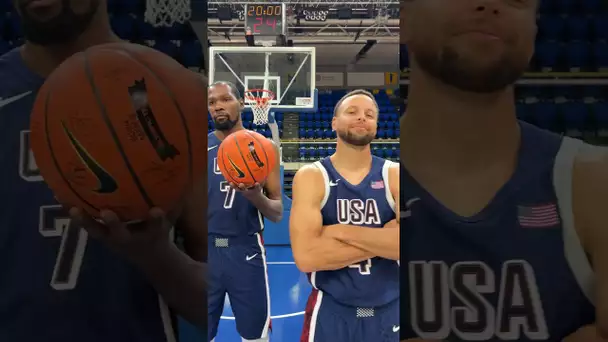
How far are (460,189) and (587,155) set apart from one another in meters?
0.30

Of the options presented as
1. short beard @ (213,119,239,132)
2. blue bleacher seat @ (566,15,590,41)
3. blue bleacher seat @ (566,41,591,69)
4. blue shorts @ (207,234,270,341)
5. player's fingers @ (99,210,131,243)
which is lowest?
blue shorts @ (207,234,270,341)

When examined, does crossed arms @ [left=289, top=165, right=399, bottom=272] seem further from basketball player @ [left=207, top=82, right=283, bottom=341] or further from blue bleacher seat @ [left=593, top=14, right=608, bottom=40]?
blue bleacher seat @ [left=593, top=14, right=608, bottom=40]

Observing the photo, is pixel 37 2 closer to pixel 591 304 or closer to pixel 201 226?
pixel 201 226

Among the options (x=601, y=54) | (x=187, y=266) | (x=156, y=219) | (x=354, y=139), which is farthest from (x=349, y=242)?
(x=601, y=54)

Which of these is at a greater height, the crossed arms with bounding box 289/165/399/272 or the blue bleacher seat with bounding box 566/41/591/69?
the blue bleacher seat with bounding box 566/41/591/69

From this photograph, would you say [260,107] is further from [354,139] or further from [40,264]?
[40,264]

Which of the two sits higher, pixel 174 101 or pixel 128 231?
pixel 174 101

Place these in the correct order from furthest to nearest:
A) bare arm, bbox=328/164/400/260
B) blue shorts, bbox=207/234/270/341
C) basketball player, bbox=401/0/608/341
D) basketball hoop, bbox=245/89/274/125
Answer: basketball hoop, bbox=245/89/274/125, blue shorts, bbox=207/234/270/341, bare arm, bbox=328/164/400/260, basketball player, bbox=401/0/608/341

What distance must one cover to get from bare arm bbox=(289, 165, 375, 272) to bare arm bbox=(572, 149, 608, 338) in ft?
2.79

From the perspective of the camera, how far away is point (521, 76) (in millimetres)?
1115

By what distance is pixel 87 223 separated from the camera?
1.04m

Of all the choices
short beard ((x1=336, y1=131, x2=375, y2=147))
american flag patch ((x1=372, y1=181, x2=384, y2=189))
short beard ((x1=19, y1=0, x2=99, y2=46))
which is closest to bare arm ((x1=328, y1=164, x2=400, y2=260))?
american flag patch ((x1=372, y1=181, x2=384, y2=189))

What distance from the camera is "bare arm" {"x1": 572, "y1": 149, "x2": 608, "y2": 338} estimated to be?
104 cm

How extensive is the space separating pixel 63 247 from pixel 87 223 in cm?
11
